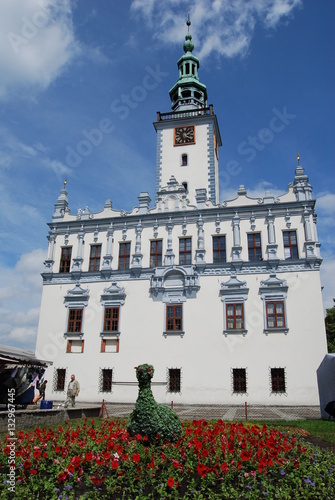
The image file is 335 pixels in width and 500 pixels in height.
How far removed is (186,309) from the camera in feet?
90.6

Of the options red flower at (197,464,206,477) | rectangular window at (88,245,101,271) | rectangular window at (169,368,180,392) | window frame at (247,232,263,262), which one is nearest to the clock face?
window frame at (247,232,263,262)

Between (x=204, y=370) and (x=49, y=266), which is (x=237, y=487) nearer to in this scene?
(x=204, y=370)

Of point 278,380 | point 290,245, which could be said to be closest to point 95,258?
point 290,245

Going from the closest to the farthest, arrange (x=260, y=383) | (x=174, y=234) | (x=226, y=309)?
1. (x=260, y=383)
2. (x=226, y=309)
3. (x=174, y=234)

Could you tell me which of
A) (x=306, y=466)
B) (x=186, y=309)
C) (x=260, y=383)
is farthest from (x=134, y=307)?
(x=306, y=466)

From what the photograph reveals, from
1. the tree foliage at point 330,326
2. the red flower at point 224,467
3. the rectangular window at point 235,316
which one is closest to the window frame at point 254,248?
the rectangular window at point 235,316

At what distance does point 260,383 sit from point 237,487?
19105 mm

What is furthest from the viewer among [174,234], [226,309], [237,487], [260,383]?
[174,234]

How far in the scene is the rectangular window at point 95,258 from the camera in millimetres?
30719

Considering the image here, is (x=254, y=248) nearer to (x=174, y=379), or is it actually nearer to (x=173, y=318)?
(x=173, y=318)

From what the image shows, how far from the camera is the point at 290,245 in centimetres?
2767

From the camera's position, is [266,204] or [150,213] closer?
[266,204]

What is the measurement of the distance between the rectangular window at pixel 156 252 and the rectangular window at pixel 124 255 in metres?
1.88

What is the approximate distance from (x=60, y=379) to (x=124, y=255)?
394 inches
